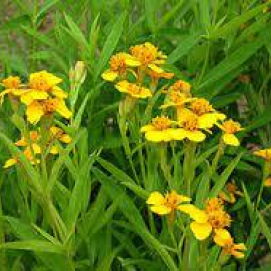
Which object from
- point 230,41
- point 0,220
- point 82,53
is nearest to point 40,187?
point 0,220

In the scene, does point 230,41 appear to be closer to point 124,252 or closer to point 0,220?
point 124,252

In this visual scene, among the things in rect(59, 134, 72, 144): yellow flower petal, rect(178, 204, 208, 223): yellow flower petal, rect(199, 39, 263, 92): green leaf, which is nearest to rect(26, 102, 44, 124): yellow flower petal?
rect(59, 134, 72, 144): yellow flower petal

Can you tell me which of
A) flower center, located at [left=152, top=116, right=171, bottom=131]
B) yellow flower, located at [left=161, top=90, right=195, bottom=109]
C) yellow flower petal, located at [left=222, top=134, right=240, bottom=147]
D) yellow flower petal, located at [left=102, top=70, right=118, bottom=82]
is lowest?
yellow flower petal, located at [left=222, top=134, right=240, bottom=147]

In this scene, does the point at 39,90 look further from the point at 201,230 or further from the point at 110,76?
the point at 201,230

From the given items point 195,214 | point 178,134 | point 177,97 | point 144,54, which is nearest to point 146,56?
point 144,54

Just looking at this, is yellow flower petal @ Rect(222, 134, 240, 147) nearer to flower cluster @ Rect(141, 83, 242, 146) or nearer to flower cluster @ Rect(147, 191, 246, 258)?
flower cluster @ Rect(141, 83, 242, 146)

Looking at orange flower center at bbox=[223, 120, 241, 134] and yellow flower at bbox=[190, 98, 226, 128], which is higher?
yellow flower at bbox=[190, 98, 226, 128]

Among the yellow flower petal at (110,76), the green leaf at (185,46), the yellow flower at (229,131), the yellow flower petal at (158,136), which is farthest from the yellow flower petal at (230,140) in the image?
the green leaf at (185,46)
